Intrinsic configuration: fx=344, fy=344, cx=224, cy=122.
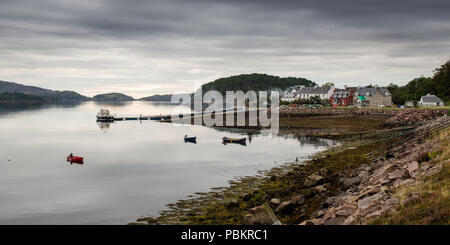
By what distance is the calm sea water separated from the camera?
27.9 m

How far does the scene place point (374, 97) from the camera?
142m

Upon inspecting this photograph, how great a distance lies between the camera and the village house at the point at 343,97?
493 ft

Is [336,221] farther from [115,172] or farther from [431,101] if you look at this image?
[431,101]

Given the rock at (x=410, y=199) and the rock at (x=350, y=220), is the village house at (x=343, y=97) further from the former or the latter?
the rock at (x=350, y=220)

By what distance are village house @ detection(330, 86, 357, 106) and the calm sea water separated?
9052 centimetres

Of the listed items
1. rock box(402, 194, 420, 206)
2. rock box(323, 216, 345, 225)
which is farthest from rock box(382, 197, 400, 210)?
rock box(323, 216, 345, 225)

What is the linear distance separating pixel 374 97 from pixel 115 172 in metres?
126

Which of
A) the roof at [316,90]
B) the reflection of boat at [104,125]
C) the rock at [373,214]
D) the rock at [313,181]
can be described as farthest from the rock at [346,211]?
the roof at [316,90]

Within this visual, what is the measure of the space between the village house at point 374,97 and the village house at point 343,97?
143 inches

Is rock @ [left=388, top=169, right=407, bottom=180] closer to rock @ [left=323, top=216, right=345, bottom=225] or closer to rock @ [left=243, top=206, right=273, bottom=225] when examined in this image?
rock @ [left=323, top=216, right=345, bottom=225]

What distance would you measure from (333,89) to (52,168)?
142784mm

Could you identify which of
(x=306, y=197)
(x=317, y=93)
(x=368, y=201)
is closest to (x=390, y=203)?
(x=368, y=201)
